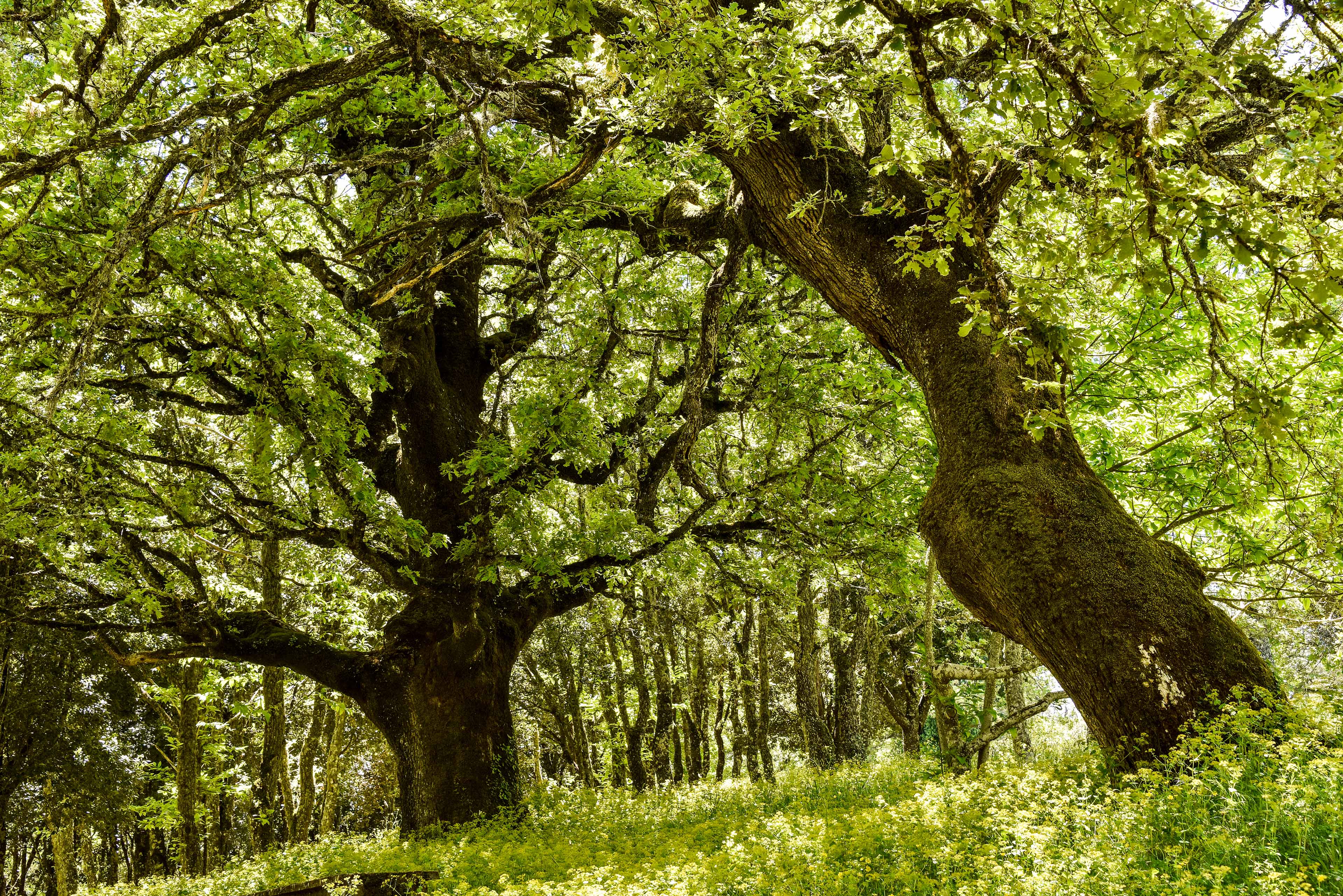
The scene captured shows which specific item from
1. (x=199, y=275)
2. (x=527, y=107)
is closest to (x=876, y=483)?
(x=527, y=107)

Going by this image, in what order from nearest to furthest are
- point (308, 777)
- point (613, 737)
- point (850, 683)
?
point (850, 683) < point (308, 777) < point (613, 737)

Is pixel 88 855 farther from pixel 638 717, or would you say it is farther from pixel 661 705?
pixel 661 705

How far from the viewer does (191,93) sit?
893cm

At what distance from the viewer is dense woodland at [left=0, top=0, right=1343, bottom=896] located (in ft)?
10.8

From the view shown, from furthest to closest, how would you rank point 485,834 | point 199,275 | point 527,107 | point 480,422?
point 480,422 < point 485,834 < point 199,275 < point 527,107

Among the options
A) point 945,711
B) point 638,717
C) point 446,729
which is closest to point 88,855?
point 638,717

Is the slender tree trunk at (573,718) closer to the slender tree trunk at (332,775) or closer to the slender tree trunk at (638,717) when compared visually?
the slender tree trunk at (638,717)

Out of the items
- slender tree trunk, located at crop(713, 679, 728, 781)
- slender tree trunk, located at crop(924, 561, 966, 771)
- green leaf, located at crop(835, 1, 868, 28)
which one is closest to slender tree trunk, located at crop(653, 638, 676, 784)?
slender tree trunk, located at crop(713, 679, 728, 781)

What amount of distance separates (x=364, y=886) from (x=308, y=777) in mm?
14715

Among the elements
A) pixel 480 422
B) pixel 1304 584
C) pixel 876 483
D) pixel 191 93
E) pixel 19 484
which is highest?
pixel 191 93

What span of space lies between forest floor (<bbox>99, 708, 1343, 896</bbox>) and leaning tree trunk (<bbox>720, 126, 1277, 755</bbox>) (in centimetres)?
40

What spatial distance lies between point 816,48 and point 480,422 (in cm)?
812

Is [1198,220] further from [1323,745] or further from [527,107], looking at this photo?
[527,107]

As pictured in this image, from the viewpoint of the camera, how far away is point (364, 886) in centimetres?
644
